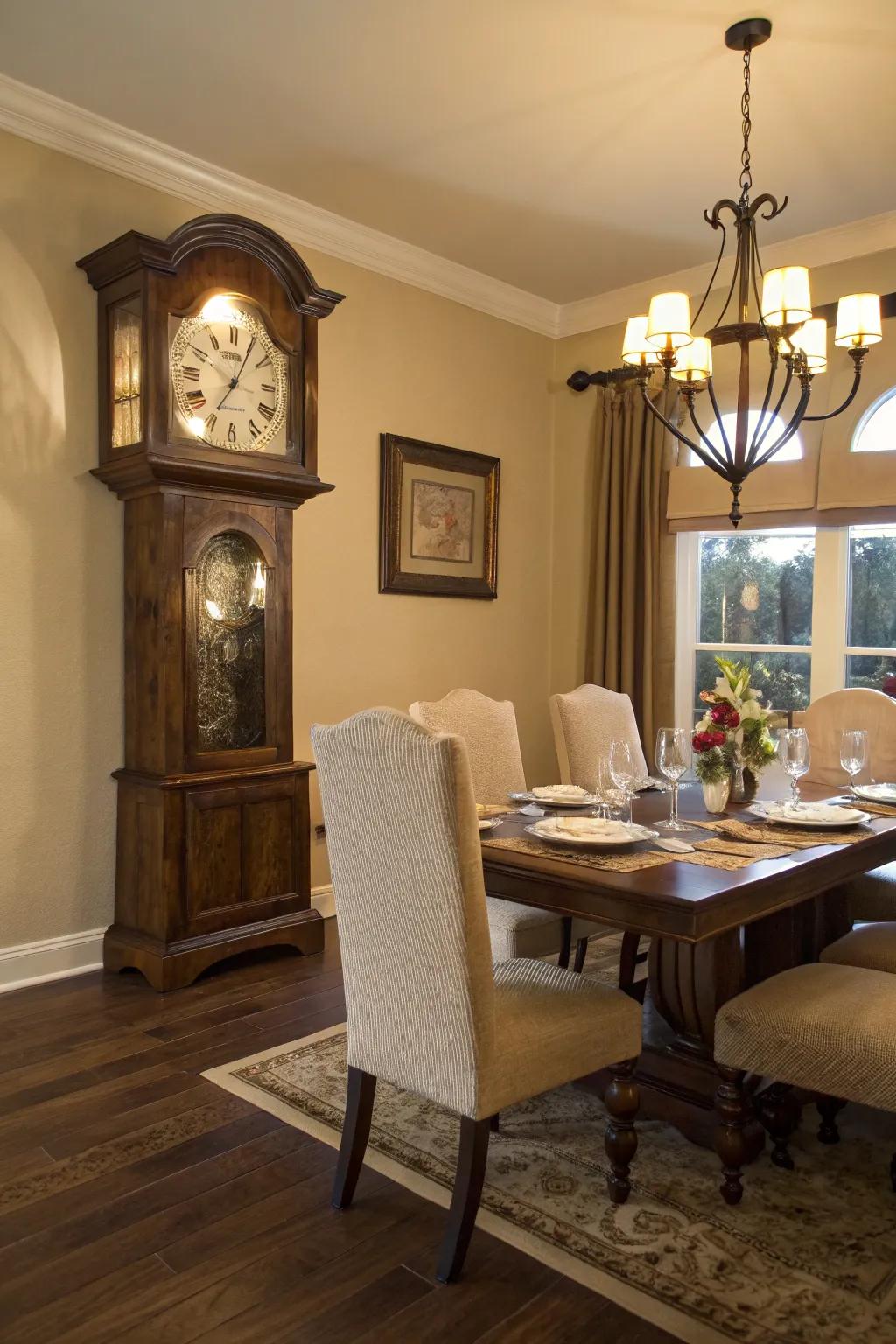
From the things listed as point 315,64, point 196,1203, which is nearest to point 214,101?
point 315,64

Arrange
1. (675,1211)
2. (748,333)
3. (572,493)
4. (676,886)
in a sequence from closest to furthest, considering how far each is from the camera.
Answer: (676,886)
(675,1211)
(748,333)
(572,493)

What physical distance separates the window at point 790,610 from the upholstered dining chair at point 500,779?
1796mm

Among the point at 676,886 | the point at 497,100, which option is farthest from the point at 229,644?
the point at 676,886

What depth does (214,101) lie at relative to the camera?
3.25m

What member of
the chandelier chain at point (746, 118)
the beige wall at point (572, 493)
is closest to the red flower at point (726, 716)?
the chandelier chain at point (746, 118)

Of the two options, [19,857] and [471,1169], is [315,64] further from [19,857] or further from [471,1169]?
[471,1169]

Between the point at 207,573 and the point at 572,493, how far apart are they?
7.74 ft

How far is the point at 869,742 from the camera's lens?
3375mm

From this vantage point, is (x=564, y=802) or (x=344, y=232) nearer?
(x=564, y=802)

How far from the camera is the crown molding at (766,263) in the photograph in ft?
13.5

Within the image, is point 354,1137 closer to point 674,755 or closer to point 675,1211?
point 675,1211

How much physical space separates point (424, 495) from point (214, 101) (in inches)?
71.8

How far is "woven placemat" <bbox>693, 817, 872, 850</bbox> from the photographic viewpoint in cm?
229

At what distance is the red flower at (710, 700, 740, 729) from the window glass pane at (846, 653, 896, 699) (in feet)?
6.02
